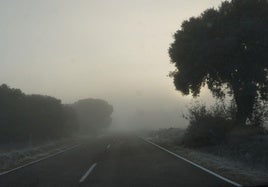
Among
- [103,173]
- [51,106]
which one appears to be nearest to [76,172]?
[103,173]

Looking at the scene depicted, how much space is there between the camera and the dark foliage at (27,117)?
172 feet

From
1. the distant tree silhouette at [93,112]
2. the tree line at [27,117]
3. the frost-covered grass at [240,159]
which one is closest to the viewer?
the frost-covered grass at [240,159]

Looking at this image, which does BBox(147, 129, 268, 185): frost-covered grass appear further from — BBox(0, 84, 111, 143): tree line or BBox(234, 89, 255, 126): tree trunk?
BBox(0, 84, 111, 143): tree line

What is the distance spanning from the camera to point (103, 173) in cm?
1447

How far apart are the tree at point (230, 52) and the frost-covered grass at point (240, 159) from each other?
175 inches

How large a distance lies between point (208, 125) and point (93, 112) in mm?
109537

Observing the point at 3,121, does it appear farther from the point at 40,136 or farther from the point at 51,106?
the point at 51,106

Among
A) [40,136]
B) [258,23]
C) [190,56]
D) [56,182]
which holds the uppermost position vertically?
[258,23]

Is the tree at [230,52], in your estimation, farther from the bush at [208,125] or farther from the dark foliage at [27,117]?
the dark foliage at [27,117]

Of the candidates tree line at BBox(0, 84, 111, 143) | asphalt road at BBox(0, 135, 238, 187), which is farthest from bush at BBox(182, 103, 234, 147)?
tree line at BBox(0, 84, 111, 143)

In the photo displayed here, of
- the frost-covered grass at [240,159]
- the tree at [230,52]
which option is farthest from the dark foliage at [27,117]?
the frost-covered grass at [240,159]

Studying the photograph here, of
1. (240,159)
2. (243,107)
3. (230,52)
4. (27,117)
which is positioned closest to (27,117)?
(27,117)

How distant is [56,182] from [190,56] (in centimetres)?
1776

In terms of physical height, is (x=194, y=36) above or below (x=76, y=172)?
above
